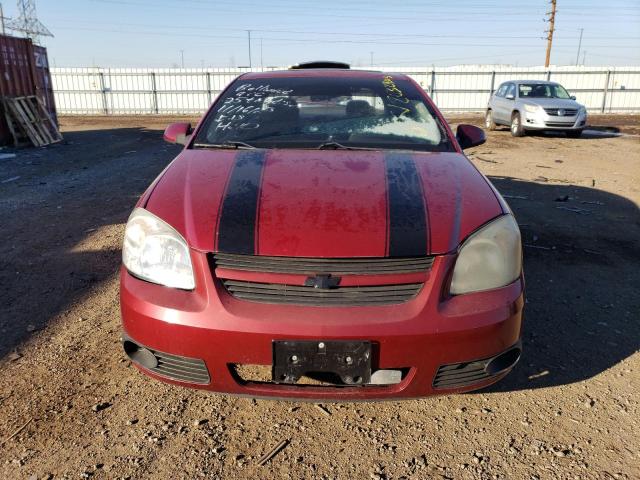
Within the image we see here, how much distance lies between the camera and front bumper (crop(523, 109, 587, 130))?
13.8 metres

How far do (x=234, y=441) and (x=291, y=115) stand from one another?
189cm

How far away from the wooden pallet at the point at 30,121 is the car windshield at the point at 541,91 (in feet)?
43.5

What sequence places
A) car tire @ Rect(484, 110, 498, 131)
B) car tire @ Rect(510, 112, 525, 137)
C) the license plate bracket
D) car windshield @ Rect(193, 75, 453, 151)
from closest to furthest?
the license plate bracket
car windshield @ Rect(193, 75, 453, 151)
car tire @ Rect(510, 112, 525, 137)
car tire @ Rect(484, 110, 498, 131)

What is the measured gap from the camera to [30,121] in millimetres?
12477

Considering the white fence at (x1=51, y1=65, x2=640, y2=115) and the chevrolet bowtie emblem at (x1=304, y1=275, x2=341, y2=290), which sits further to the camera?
the white fence at (x1=51, y1=65, x2=640, y2=115)

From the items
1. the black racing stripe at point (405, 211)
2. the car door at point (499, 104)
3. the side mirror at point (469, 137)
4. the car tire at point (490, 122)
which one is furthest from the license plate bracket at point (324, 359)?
the car tire at point (490, 122)

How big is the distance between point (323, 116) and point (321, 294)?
1.58 metres

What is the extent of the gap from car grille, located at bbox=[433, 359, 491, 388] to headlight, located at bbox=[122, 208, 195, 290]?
100 centimetres

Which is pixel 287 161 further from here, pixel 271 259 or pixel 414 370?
pixel 414 370

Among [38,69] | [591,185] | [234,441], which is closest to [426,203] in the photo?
[234,441]

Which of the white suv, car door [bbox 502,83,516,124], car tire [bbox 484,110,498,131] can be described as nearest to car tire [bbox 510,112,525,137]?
the white suv

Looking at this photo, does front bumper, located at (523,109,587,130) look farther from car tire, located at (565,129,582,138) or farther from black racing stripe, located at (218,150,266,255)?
black racing stripe, located at (218,150,266,255)

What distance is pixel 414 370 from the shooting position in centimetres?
186

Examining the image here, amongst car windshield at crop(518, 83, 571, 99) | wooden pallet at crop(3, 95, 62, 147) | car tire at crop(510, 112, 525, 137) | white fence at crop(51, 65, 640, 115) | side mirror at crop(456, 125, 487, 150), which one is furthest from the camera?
white fence at crop(51, 65, 640, 115)
